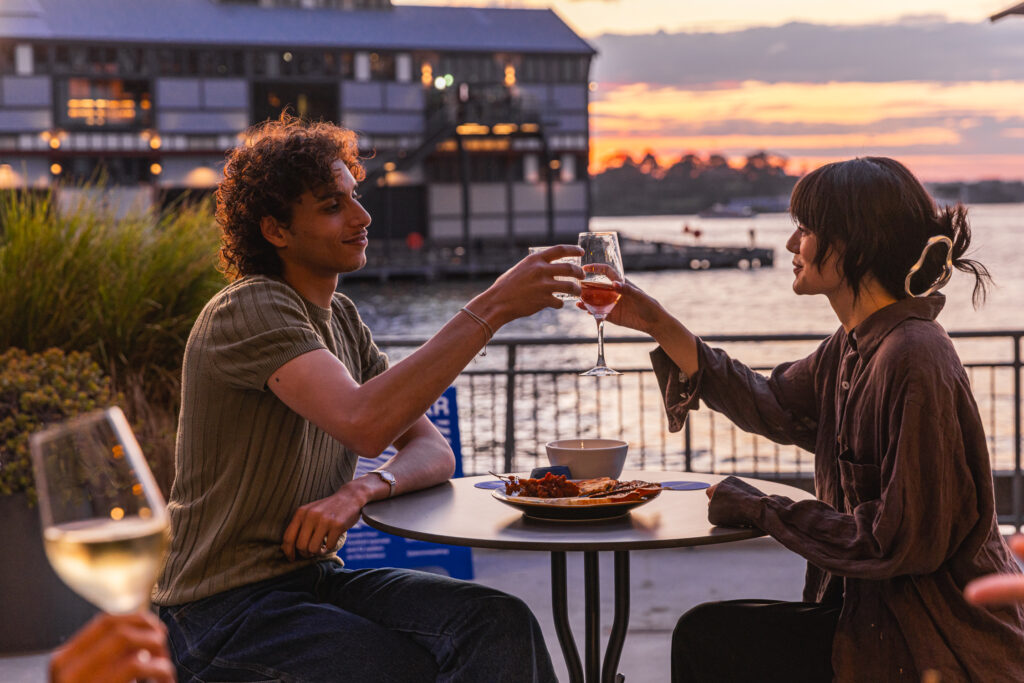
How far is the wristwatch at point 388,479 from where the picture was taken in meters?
2.51

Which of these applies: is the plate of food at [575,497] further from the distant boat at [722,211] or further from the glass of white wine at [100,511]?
the distant boat at [722,211]

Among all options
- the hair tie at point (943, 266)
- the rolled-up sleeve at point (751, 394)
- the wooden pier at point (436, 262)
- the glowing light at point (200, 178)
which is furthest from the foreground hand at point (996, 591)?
the glowing light at point (200, 178)

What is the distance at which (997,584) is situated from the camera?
96 centimetres

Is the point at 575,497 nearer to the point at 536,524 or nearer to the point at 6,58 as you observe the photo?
the point at 536,524

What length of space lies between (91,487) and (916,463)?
1578 mm

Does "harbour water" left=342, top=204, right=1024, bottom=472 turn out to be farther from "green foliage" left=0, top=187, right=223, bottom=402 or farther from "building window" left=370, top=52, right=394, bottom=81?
"building window" left=370, top=52, right=394, bottom=81

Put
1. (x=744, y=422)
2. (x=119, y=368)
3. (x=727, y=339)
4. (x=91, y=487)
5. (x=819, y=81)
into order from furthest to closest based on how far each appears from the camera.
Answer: (x=819, y=81) → (x=727, y=339) → (x=119, y=368) → (x=744, y=422) → (x=91, y=487)

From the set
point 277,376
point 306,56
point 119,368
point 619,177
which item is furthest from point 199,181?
point 277,376

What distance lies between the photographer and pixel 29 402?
160 inches

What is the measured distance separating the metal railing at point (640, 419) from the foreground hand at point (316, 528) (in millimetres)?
2280

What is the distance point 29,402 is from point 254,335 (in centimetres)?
228

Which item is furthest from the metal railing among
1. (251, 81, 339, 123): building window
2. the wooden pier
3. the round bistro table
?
(251, 81, 339, 123): building window

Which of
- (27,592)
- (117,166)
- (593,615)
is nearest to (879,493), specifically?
(593,615)

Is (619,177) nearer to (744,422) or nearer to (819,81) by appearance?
(819,81)
